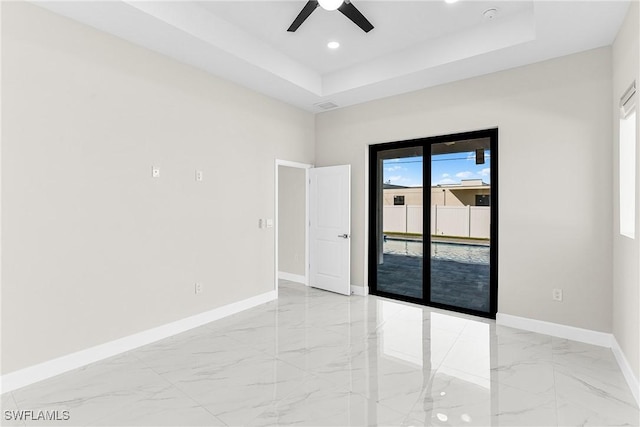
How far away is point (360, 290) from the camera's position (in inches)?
198

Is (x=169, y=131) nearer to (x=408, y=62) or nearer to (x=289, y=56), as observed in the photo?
(x=289, y=56)

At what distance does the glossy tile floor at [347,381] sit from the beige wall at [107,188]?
485 millimetres

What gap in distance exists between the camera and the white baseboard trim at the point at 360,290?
5.00 metres

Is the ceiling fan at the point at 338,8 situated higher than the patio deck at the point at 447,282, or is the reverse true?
the ceiling fan at the point at 338,8

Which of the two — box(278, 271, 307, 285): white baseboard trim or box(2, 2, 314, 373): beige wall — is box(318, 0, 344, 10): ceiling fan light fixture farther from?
box(278, 271, 307, 285): white baseboard trim

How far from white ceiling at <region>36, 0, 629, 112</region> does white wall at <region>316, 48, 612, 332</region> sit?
26 centimetres

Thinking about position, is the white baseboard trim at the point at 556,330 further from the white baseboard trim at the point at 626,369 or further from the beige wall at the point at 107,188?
the beige wall at the point at 107,188

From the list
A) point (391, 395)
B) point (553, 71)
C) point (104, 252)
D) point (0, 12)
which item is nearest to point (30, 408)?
point (104, 252)

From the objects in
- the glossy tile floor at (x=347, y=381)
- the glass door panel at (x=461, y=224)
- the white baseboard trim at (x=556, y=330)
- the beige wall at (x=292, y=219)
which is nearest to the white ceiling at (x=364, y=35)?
the glass door panel at (x=461, y=224)

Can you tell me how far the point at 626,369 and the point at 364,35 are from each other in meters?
3.90

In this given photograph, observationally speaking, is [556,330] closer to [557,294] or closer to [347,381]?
[557,294]

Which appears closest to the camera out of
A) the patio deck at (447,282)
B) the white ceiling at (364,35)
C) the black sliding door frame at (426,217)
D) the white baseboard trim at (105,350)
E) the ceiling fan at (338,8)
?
the white baseboard trim at (105,350)

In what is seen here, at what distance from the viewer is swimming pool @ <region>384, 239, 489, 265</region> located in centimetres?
416

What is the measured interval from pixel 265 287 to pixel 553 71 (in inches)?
170
